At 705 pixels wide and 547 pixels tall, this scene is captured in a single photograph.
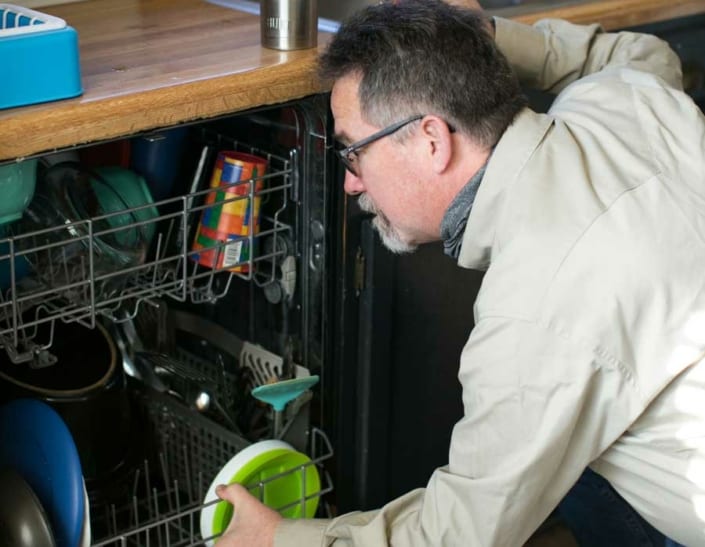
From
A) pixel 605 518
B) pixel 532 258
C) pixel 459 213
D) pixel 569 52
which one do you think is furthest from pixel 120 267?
pixel 605 518

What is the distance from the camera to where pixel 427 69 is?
1297 millimetres

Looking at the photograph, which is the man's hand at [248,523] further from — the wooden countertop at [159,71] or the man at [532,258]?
the wooden countertop at [159,71]

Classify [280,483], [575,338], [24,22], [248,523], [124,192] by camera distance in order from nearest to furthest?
[575,338] → [24,22] → [248,523] → [124,192] → [280,483]

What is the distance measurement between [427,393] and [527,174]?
0.56m

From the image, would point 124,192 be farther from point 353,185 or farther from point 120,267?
point 353,185

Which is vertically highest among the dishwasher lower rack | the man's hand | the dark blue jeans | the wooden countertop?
the wooden countertop

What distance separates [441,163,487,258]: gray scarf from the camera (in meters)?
1.32

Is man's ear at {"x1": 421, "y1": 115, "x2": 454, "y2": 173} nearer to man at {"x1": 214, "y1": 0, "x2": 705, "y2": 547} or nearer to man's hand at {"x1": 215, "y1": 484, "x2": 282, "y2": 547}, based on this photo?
man at {"x1": 214, "y1": 0, "x2": 705, "y2": 547}

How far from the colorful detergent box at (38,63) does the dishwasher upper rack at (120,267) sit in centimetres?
16

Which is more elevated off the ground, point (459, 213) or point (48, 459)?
point (459, 213)

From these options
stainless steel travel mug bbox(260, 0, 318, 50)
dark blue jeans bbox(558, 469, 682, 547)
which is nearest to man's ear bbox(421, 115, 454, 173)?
stainless steel travel mug bbox(260, 0, 318, 50)

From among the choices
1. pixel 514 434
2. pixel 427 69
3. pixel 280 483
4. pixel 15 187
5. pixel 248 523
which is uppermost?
pixel 427 69

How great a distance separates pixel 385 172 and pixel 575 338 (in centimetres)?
33

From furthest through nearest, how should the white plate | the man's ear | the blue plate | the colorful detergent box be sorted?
1. the white plate
2. the blue plate
3. the man's ear
4. the colorful detergent box
